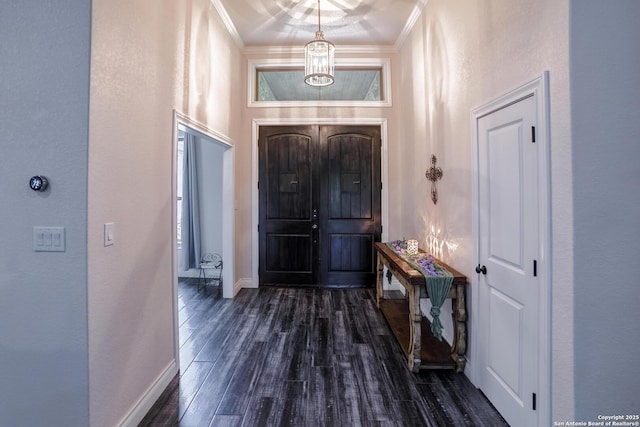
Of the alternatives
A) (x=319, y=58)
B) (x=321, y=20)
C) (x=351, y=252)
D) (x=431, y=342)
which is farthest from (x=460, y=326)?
(x=321, y=20)

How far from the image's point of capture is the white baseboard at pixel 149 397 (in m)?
1.88

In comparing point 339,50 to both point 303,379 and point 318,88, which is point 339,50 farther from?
point 303,379

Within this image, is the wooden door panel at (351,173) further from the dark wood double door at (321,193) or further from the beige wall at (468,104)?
the beige wall at (468,104)

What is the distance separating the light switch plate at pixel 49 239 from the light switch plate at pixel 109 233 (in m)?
0.18

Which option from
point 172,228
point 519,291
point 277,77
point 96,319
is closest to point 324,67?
point 277,77

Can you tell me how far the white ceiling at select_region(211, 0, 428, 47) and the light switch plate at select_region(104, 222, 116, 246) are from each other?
2.97m

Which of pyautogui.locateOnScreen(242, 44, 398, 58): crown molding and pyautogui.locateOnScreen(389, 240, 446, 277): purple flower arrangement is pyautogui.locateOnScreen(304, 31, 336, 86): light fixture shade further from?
pyautogui.locateOnScreen(389, 240, 446, 277): purple flower arrangement

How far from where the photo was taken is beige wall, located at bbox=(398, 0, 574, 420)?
1.48 meters

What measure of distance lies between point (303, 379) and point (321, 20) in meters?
3.91

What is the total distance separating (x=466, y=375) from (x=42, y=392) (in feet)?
8.83

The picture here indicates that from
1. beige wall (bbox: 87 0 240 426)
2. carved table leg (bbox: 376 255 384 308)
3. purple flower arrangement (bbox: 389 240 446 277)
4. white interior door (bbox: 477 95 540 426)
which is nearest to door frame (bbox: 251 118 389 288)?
carved table leg (bbox: 376 255 384 308)

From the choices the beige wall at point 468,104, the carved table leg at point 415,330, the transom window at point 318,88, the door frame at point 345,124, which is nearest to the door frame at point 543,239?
the beige wall at point 468,104

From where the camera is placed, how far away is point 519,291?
1.82m

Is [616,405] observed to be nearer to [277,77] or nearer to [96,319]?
[96,319]
